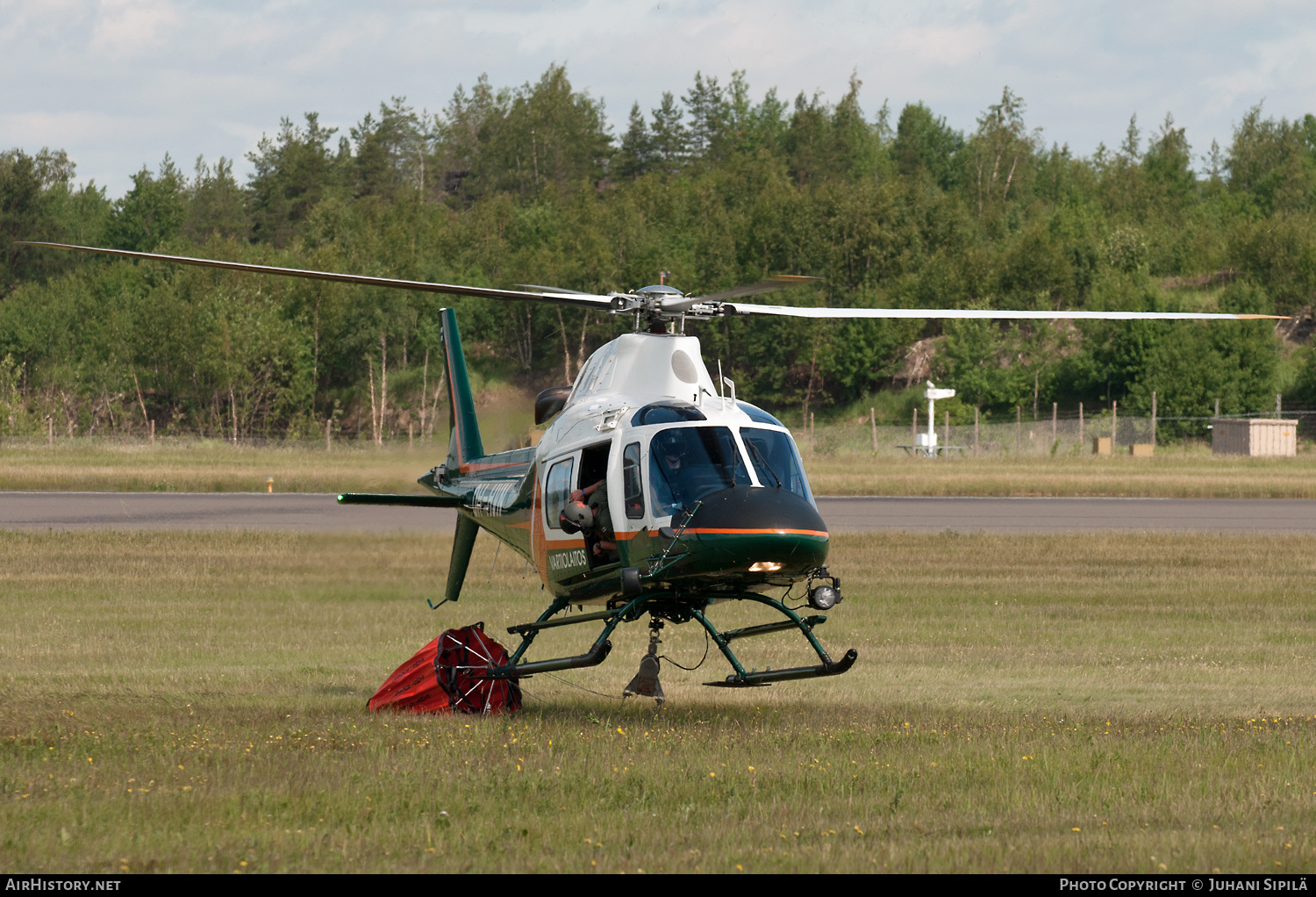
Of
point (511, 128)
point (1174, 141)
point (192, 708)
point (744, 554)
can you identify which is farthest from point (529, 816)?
point (1174, 141)

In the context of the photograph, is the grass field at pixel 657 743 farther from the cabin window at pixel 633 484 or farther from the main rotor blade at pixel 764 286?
the main rotor blade at pixel 764 286

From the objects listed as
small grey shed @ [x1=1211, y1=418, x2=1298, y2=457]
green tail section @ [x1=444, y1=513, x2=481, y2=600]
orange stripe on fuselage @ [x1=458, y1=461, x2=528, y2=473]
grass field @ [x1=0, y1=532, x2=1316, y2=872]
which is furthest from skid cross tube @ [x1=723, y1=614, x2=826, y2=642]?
small grey shed @ [x1=1211, y1=418, x2=1298, y2=457]

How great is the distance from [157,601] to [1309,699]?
1696 centimetres

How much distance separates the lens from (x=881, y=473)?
50.2m

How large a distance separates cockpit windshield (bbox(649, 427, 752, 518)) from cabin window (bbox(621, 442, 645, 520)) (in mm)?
131

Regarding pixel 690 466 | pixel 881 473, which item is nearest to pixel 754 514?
pixel 690 466

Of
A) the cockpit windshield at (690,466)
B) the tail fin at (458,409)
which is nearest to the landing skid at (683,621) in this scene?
the cockpit windshield at (690,466)

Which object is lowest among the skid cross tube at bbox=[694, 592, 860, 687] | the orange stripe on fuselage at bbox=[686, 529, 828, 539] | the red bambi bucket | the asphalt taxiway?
the asphalt taxiway

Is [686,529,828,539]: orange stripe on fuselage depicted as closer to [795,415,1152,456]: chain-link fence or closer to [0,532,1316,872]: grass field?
[0,532,1316,872]: grass field

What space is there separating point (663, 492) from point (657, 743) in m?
2.01

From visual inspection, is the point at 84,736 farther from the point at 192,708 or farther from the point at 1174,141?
the point at 1174,141

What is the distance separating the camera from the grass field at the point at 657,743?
7195 mm

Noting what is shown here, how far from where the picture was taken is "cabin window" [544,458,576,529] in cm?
1197
